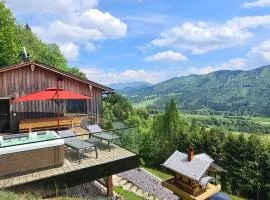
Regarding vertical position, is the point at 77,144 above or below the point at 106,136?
below

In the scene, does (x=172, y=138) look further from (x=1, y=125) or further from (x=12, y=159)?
(x=12, y=159)

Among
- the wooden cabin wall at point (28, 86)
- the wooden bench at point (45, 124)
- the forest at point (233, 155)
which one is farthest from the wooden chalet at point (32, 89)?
the forest at point (233, 155)

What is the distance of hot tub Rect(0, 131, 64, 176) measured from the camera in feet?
39.7

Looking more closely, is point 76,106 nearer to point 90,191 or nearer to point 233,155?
point 90,191

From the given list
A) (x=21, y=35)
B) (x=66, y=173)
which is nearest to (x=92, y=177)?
(x=66, y=173)

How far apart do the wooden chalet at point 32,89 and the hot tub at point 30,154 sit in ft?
21.9

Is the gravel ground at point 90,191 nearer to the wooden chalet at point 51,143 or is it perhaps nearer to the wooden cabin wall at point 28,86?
the wooden chalet at point 51,143

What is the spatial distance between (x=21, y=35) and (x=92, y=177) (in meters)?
49.7

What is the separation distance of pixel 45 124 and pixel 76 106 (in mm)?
3537

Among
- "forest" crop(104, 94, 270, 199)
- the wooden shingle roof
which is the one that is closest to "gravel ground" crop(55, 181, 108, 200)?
the wooden shingle roof

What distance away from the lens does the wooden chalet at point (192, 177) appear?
45.5ft

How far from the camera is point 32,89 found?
20.5 meters

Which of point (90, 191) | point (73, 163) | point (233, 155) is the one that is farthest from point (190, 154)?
point (233, 155)

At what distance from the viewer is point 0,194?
9289 millimetres
